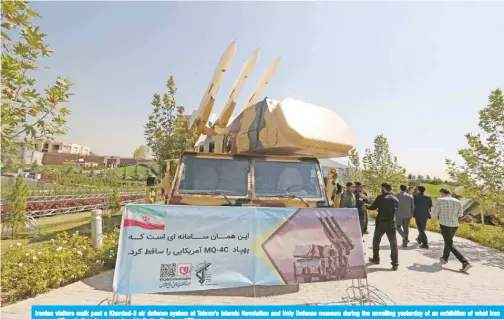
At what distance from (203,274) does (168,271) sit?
42cm

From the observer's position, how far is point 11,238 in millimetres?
9547

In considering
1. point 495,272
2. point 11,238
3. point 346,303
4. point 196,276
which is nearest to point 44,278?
point 196,276

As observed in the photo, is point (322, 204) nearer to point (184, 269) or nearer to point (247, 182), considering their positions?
point (247, 182)

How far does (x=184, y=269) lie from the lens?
337cm

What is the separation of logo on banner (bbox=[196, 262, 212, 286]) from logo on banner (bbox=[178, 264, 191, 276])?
108 millimetres

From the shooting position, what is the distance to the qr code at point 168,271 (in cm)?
330

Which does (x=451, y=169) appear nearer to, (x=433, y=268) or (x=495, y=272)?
(x=495, y=272)

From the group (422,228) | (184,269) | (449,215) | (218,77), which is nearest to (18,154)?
(184,269)

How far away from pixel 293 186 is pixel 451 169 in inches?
316

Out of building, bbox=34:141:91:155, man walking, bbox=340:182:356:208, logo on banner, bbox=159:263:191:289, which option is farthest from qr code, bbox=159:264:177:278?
building, bbox=34:141:91:155

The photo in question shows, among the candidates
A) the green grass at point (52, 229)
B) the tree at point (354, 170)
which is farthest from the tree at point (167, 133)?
the tree at point (354, 170)

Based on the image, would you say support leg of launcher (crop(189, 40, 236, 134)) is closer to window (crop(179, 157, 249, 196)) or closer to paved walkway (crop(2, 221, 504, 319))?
window (crop(179, 157, 249, 196))

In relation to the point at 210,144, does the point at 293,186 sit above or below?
below
